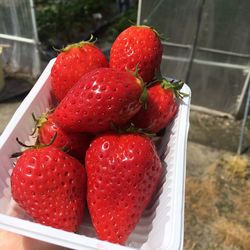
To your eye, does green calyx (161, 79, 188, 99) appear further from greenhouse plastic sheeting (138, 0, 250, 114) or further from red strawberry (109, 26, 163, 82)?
greenhouse plastic sheeting (138, 0, 250, 114)

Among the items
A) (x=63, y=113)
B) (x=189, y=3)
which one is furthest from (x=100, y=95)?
(x=189, y=3)

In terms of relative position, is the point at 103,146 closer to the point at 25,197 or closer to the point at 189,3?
the point at 25,197

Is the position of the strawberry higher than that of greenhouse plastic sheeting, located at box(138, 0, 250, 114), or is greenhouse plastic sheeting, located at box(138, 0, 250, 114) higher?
the strawberry

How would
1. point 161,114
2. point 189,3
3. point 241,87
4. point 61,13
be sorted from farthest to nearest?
point 61,13
point 241,87
point 189,3
point 161,114

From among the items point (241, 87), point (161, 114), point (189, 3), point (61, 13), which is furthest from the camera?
point (61, 13)

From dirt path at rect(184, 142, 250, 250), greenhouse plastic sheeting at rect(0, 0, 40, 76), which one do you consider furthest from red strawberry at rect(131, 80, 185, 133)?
greenhouse plastic sheeting at rect(0, 0, 40, 76)
